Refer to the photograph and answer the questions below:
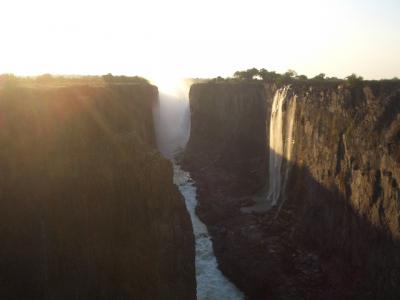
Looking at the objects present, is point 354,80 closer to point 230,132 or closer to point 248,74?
point 230,132

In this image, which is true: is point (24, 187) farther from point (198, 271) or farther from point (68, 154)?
point (198, 271)

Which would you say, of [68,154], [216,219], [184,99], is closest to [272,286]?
[216,219]

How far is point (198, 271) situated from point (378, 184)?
11.1 metres

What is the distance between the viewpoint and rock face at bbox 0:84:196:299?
16.6 metres

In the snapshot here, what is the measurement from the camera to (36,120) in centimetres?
1777

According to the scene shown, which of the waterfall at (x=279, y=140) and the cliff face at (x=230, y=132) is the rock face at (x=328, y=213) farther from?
the cliff face at (x=230, y=132)

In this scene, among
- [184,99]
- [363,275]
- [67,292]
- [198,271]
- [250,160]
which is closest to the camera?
[67,292]

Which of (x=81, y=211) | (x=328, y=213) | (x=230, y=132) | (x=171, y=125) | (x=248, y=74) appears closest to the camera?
(x=81, y=211)

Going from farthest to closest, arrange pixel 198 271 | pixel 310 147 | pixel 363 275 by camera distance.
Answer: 1. pixel 310 147
2. pixel 198 271
3. pixel 363 275

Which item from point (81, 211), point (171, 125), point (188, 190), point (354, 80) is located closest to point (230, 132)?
point (188, 190)

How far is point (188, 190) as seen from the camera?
161 feet

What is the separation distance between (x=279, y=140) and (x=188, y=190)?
32.2ft

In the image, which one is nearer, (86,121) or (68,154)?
(68,154)

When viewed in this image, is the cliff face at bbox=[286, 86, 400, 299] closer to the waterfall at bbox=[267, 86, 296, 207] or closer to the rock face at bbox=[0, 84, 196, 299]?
the waterfall at bbox=[267, 86, 296, 207]
